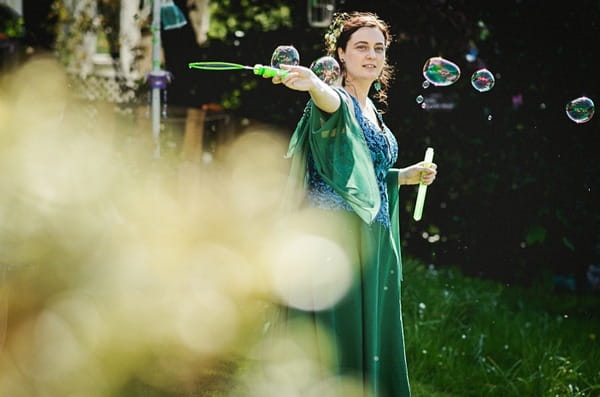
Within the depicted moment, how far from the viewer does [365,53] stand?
2.89m

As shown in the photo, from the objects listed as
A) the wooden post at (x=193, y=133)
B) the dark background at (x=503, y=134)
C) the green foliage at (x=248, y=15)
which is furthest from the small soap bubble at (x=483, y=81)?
the green foliage at (x=248, y=15)

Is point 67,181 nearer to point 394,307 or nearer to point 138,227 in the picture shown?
point 138,227

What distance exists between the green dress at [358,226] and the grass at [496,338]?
38.8 inches

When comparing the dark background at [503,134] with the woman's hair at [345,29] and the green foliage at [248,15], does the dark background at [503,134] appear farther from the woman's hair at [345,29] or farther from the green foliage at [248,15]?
the woman's hair at [345,29]

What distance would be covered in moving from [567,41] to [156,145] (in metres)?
3.53

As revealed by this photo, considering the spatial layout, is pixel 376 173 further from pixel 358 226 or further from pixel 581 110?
pixel 581 110

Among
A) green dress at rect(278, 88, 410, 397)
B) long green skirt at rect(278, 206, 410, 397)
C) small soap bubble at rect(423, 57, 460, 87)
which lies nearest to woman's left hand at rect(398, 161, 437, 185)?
green dress at rect(278, 88, 410, 397)

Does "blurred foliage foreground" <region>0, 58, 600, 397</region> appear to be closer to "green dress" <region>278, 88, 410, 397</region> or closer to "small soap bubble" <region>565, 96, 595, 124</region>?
"green dress" <region>278, 88, 410, 397</region>

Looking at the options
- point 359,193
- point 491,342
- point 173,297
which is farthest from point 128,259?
point 359,193

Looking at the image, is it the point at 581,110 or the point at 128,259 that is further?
the point at 128,259

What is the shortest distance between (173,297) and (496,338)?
2.20 m

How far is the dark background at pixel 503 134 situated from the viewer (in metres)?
5.59

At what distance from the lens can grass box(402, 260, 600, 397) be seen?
3.92m

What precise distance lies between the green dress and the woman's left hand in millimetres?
166
